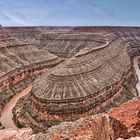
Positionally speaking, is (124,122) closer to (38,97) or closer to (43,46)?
(38,97)

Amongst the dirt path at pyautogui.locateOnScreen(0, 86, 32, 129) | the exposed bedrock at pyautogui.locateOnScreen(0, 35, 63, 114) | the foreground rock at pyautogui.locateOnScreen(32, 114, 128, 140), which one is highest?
the exposed bedrock at pyautogui.locateOnScreen(0, 35, 63, 114)

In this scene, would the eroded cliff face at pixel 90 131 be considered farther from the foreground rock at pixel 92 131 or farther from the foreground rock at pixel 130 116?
the foreground rock at pixel 130 116

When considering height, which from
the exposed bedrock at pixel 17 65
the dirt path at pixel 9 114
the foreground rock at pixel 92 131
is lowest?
the foreground rock at pixel 92 131

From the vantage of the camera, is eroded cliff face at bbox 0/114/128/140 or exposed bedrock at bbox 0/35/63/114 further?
exposed bedrock at bbox 0/35/63/114

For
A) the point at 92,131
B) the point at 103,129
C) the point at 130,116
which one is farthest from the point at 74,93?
the point at 103,129

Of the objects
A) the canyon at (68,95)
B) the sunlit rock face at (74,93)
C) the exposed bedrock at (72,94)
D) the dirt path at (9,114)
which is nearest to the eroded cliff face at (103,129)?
the canyon at (68,95)

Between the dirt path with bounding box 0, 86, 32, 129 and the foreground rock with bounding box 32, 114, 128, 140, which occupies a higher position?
the dirt path with bounding box 0, 86, 32, 129

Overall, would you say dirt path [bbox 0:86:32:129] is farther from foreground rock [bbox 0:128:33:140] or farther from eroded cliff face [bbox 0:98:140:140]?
eroded cliff face [bbox 0:98:140:140]

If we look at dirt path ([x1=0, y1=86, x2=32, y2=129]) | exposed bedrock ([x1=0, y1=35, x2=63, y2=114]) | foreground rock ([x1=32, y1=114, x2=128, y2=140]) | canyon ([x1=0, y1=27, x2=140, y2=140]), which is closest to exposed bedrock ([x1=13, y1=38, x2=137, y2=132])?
canyon ([x1=0, y1=27, x2=140, y2=140])

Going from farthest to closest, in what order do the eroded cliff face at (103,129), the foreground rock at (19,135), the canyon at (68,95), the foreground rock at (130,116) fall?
the foreground rock at (19,135) → the canyon at (68,95) → the foreground rock at (130,116) → the eroded cliff face at (103,129)
